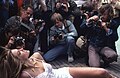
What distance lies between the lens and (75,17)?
6.41 meters

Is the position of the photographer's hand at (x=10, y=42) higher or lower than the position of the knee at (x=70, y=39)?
higher

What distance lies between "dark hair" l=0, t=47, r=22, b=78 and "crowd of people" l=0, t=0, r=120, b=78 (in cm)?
169

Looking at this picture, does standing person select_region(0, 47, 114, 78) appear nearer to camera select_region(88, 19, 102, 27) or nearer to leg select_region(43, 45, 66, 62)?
camera select_region(88, 19, 102, 27)

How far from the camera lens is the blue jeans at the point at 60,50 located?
19.8 ft

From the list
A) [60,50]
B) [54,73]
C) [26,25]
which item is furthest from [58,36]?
[54,73]

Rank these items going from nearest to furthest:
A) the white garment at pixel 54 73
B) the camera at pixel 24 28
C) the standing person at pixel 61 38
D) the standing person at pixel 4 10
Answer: the white garment at pixel 54 73 < the camera at pixel 24 28 < the standing person at pixel 4 10 < the standing person at pixel 61 38

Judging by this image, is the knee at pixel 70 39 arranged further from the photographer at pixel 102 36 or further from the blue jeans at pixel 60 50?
the photographer at pixel 102 36

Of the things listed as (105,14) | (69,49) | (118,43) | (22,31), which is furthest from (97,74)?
(118,43)

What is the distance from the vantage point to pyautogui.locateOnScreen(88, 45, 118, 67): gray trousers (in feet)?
18.2

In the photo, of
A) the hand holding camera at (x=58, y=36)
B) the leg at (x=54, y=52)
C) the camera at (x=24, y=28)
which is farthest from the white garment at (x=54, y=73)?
the leg at (x=54, y=52)

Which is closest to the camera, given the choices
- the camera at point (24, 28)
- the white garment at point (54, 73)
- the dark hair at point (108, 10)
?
the white garment at point (54, 73)

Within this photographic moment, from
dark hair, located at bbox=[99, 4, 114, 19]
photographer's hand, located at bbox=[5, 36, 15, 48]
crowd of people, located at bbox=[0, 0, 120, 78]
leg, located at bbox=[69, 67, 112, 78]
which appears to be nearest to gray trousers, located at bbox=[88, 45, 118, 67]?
crowd of people, located at bbox=[0, 0, 120, 78]

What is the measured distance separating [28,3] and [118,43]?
7.88ft

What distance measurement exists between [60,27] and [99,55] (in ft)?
3.09
